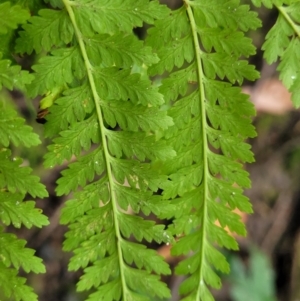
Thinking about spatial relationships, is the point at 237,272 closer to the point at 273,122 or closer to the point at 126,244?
the point at 273,122

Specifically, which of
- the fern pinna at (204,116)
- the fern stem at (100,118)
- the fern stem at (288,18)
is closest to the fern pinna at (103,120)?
the fern stem at (100,118)

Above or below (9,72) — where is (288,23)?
above

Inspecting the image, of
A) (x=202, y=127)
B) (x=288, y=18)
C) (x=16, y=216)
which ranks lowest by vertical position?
(x=16, y=216)

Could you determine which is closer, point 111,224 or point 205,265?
point 111,224

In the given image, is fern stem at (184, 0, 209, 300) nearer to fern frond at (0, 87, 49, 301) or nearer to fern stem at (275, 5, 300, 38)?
fern stem at (275, 5, 300, 38)

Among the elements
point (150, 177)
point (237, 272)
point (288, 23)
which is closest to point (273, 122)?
point (237, 272)

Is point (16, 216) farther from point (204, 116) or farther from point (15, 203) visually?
point (204, 116)

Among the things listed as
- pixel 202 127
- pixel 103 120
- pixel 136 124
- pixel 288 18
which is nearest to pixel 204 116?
pixel 202 127
